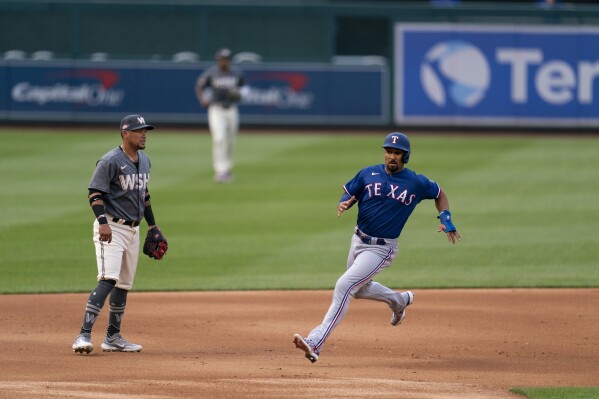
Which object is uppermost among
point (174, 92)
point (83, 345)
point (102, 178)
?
point (102, 178)

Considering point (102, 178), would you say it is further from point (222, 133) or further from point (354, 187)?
point (222, 133)

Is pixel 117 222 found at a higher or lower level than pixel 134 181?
lower

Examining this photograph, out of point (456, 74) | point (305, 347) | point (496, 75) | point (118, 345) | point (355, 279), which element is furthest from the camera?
point (456, 74)

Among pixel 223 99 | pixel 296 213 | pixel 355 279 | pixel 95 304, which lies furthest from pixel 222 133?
pixel 355 279

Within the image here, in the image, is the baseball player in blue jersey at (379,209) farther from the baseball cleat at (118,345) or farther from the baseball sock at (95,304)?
the baseball sock at (95,304)

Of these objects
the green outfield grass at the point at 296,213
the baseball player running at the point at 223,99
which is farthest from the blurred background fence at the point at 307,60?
the baseball player running at the point at 223,99

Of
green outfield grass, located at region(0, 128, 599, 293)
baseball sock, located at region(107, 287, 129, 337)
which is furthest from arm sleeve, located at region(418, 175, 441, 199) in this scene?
green outfield grass, located at region(0, 128, 599, 293)
